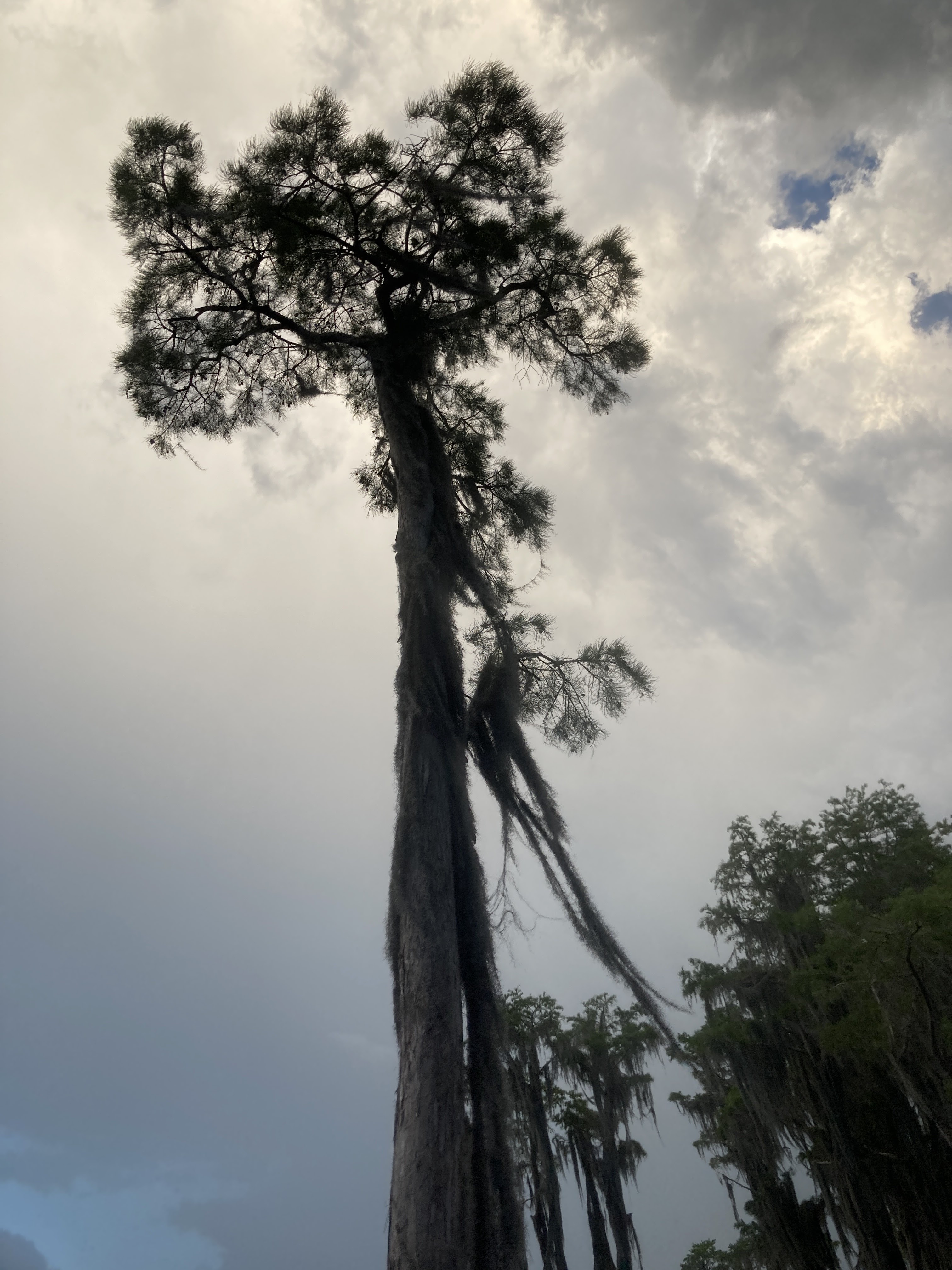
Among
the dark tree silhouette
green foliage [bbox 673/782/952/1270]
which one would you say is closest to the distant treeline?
green foliage [bbox 673/782/952/1270]

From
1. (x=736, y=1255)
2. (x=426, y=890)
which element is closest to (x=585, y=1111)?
(x=736, y=1255)

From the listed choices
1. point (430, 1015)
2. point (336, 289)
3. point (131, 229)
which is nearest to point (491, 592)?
point (430, 1015)

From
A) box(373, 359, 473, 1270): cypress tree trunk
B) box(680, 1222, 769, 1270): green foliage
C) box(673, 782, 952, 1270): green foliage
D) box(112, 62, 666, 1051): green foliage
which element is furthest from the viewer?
box(680, 1222, 769, 1270): green foliage

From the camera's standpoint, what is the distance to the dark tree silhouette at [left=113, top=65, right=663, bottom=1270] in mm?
2654

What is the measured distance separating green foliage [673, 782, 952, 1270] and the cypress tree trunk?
24.5ft

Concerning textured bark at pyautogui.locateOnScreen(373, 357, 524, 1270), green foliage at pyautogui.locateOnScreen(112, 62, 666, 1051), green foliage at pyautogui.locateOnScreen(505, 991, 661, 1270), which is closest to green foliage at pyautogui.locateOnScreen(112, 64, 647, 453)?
green foliage at pyautogui.locateOnScreen(112, 62, 666, 1051)

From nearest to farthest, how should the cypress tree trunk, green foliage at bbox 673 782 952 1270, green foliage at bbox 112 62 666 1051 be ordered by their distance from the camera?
the cypress tree trunk, green foliage at bbox 112 62 666 1051, green foliage at bbox 673 782 952 1270

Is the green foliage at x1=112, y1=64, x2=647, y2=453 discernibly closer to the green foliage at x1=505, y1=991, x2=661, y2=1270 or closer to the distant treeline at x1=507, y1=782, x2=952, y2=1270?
the distant treeline at x1=507, y1=782, x2=952, y2=1270

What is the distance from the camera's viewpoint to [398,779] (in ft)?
10.8

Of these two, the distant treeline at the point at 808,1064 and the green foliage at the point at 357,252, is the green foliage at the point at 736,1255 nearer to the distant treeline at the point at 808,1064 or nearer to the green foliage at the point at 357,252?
the distant treeline at the point at 808,1064

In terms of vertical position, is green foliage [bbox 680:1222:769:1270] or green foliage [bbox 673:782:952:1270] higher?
green foliage [bbox 673:782:952:1270]

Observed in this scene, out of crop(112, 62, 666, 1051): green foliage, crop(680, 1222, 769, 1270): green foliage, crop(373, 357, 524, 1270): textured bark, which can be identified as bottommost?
crop(680, 1222, 769, 1270): green foliage

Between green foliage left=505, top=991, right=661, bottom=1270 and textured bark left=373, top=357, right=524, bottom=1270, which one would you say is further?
green foliage left=505, top=991, right=661, bottom=1270

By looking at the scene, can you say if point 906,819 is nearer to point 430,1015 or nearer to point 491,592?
point 491,592
